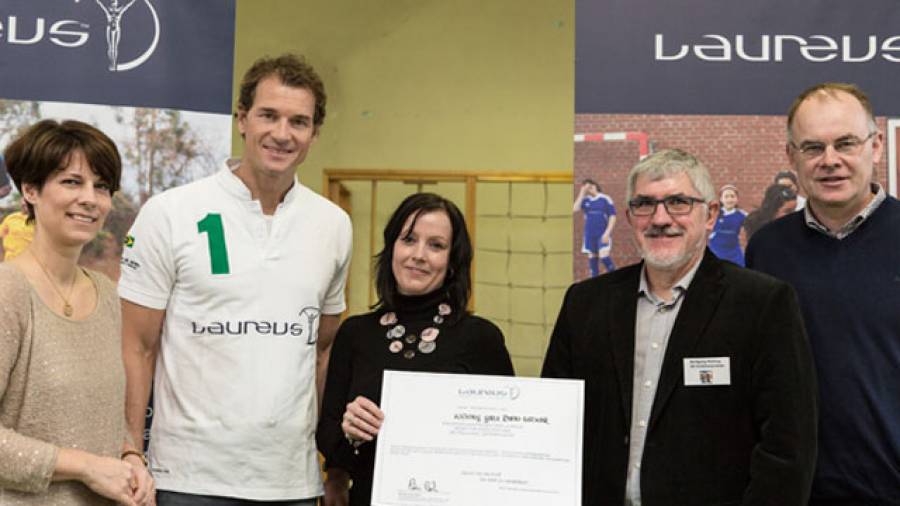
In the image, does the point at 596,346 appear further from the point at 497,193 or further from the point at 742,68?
the point at 497,193

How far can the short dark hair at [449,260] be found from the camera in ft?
10.0

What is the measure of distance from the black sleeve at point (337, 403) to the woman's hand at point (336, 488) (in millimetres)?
120

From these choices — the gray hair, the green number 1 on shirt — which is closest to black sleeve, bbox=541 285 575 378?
the gray hair

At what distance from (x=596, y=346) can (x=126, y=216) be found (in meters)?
2.32

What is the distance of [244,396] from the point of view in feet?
9.57

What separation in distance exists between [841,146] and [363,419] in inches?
67.3

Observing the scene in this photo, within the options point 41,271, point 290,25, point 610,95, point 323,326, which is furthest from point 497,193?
point 41,271

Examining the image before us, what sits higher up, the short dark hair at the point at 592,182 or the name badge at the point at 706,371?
the short dark hair at the point at 592,182

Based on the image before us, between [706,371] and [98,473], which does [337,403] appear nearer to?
[98,473]

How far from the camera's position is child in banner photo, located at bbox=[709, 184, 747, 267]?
3.94m

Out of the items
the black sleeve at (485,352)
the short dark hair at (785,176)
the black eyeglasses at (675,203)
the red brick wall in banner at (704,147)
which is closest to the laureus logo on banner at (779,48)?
the red brick wall in banner at (704,147)

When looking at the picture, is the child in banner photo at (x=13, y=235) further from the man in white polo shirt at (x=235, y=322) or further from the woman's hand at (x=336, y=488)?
the woman's hand at (x=336, y=488)

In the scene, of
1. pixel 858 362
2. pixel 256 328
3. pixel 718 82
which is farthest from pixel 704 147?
pixel 256 328

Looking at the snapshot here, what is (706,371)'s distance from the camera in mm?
2617
